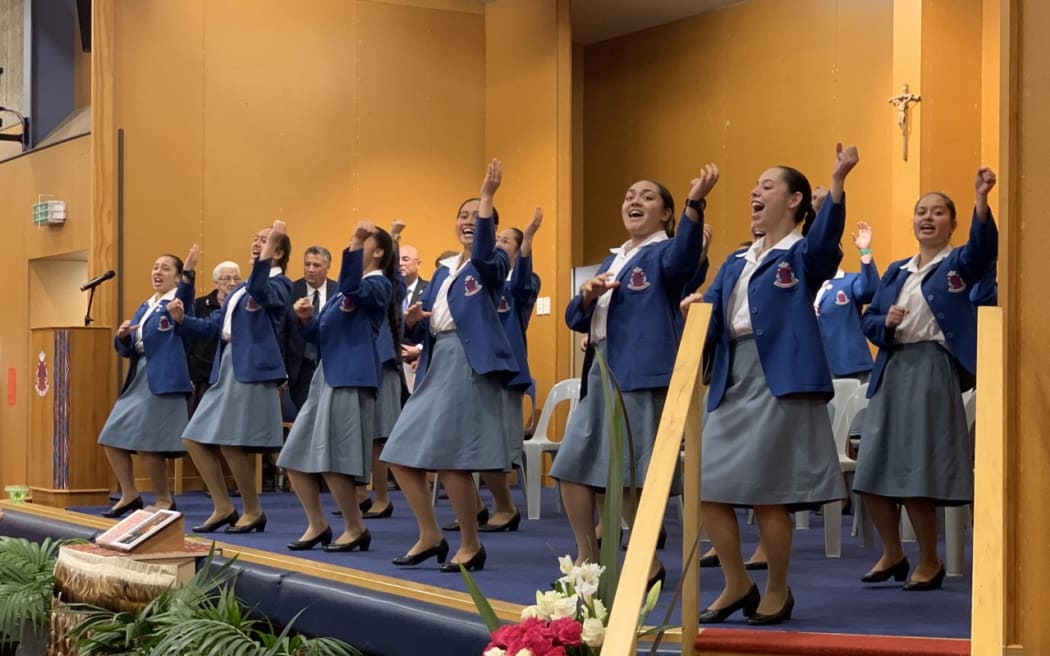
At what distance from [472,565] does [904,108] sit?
464 cm

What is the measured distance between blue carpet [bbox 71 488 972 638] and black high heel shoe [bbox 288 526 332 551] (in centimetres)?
5

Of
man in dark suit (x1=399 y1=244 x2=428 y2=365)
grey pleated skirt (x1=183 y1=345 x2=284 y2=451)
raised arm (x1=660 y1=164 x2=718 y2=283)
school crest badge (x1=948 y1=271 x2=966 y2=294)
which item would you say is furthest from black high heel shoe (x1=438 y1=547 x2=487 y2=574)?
man in dark suit (x1=399 y1=244 x2=428 y2=365)

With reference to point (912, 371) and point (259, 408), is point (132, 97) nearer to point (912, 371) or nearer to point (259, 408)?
point (259, 408)

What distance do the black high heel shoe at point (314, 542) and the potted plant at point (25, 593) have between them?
990 mm

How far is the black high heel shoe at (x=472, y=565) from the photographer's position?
4953 millimetres

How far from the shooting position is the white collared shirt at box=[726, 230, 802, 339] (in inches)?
157

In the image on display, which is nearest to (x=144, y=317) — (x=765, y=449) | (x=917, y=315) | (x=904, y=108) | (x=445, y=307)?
(x=445, y=307)

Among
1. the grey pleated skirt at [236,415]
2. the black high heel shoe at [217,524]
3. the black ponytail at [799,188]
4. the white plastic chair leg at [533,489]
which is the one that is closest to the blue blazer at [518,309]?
the white plastic chair leg at [533,489]

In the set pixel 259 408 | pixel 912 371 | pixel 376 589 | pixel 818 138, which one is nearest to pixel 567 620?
pixel 376 589

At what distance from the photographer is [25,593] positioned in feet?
18.9

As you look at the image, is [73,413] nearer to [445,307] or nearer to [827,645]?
[445,307]

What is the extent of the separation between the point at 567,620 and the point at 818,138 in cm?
689

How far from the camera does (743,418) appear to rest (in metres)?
3.89

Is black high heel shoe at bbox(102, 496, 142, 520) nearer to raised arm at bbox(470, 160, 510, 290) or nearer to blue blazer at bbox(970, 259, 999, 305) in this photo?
raised arm at bbox(470, 160, 510, 290)
